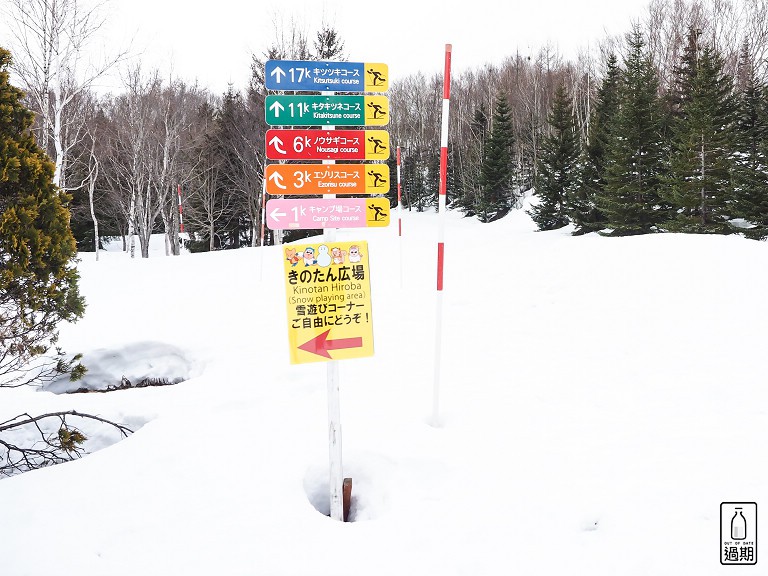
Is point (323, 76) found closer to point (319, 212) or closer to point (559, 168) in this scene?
point (319, 212)

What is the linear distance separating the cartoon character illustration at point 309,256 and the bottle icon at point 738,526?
9.39ft

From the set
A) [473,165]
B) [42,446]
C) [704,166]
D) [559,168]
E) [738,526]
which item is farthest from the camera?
[473,165]

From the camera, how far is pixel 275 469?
3.25 m

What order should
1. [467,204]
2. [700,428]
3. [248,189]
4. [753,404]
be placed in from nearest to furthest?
1. [700,428]
2. [753,404]
3. [248,189]
4. [467,204]

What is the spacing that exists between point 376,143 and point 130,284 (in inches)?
357

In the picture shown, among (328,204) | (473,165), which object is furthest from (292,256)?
(473,165)

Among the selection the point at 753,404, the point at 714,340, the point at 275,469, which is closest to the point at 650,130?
the point at 714,340

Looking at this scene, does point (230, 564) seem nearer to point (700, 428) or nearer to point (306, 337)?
point (306, 337)

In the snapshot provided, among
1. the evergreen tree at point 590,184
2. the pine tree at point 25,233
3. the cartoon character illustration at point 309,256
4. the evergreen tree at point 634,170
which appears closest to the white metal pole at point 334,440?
the cartoon character illustration at point 309,256

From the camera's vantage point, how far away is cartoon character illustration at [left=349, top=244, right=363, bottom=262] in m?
2.96

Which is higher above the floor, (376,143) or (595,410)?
(376,143)

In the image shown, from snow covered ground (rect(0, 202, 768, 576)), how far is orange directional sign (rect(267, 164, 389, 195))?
6.27 feet

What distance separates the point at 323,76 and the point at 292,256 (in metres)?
1.12

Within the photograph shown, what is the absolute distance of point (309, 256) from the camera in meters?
2.91
